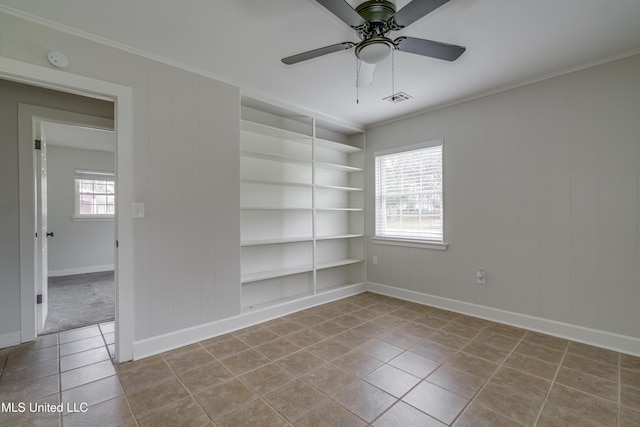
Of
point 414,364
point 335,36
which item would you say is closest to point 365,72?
point 335,36

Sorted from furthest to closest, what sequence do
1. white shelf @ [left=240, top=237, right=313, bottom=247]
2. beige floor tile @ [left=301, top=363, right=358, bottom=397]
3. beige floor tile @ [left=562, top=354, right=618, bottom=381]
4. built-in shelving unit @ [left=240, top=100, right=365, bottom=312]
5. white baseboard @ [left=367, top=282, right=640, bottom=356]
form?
built-in shelving unit @ [left=240, top=100, right=365, bottom=312] < white shelf @ [left=240, top=237, right=313, bottom=247] < white baseboard @ [left=367, top=282, right=640, bottom=356] < beige floor tile @ [left=562, top=354, right=618, bottom=381] < beige floor tile @ [left=301, top=363, right=358, bottom=397]

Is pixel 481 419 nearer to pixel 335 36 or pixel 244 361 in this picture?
pixel 244 361

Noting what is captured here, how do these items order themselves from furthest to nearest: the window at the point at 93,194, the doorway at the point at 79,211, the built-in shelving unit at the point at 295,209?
the window at the point at 93,194 → the doorway at the point at 79,211 → the built-in shelving unit at the point at 295,209

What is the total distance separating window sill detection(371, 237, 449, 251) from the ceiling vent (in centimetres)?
178

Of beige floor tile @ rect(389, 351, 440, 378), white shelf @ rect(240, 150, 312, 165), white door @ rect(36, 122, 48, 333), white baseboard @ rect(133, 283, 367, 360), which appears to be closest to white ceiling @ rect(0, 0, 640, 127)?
white shelf @ rect(240, 150, 312, 165)

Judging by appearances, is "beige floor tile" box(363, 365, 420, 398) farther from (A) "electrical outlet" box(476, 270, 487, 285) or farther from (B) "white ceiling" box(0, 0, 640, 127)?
A: (B) "white ceiling" box(0, 0, 640, 127)

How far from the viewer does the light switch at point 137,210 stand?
92.4 inches

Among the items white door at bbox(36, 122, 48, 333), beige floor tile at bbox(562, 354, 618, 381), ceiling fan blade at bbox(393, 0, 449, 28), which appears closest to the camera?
ceiling fan blade at bbox(393, 0, 449, 28)

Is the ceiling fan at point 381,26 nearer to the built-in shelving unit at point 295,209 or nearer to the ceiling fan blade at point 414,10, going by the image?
the ceiling fan blade at point 414,10

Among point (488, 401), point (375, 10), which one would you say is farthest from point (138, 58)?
point (488, 401)

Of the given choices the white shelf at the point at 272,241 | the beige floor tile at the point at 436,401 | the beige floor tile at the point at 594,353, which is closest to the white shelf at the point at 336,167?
the white shelf at the point at 272,241

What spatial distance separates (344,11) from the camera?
1571 millimetres

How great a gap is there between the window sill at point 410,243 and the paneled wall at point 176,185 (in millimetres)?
2148

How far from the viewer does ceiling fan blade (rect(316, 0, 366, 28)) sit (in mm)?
1495
